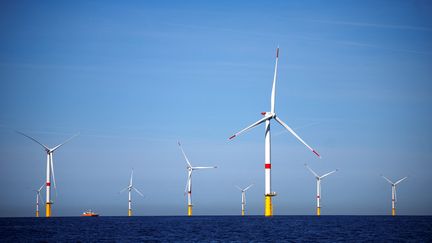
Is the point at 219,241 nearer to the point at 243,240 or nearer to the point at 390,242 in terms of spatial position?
the point at 243,240

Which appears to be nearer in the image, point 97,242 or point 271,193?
point 97,242

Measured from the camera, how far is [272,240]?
90750 millimetres

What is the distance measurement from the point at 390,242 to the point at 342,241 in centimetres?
684

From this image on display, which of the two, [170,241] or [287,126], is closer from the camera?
[170,241]

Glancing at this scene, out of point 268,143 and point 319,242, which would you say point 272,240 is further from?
point 268,143

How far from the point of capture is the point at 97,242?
297 ft

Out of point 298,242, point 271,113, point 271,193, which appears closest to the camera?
point 298,242

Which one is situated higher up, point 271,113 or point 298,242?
point 271,113

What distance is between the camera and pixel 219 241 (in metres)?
89.4

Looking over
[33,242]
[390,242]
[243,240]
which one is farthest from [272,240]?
[33,242]

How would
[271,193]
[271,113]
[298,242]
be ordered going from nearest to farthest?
[298,242] < [271,193] < [271,113]

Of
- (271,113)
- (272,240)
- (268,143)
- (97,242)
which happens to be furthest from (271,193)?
(97,242)

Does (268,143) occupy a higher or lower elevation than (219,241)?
higher

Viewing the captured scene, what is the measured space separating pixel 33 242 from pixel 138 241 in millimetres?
15286
